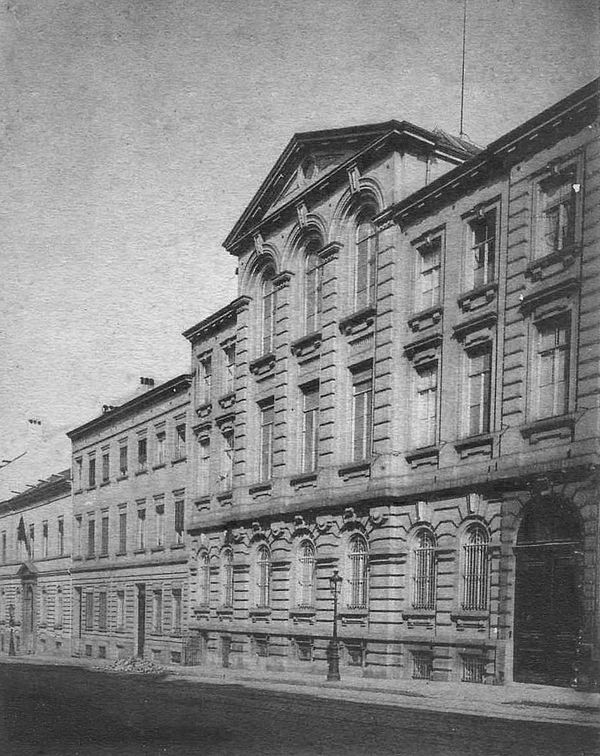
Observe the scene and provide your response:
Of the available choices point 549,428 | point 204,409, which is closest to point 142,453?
point 204,409

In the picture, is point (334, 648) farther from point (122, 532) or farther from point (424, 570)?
point (122, 532)

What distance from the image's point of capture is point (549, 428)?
1802 cm

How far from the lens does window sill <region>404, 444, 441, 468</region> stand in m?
21.4

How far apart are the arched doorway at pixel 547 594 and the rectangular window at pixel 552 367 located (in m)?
1.87

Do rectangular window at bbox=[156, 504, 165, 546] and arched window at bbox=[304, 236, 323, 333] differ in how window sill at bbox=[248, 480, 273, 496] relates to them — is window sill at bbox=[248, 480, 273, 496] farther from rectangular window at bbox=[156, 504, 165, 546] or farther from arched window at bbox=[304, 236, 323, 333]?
rectangular window at bbox=[156, 504, 165, 546]

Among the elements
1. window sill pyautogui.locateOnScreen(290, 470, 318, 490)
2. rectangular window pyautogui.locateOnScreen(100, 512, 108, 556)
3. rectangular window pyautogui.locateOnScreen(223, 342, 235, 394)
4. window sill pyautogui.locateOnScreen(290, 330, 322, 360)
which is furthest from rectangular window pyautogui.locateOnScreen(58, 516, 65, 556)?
window sill pyautogui.locateOnScreen(290, 330, 322, 360)

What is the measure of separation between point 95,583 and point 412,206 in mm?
26979

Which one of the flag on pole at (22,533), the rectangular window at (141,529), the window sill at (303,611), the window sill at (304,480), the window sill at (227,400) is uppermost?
the window sill at (227,400)

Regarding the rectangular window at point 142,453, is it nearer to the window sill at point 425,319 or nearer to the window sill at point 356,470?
the window sill at point 356,470

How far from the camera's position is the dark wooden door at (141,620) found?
37.9 metres

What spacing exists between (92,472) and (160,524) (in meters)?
8.02

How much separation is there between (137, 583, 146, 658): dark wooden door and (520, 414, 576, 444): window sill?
2350cm

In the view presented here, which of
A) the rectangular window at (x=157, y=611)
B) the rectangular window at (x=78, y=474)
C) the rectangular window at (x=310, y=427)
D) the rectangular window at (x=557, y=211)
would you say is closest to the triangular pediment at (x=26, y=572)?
the rectangular window at (x=78, y=474)

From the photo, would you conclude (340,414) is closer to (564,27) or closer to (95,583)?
(564,27)
